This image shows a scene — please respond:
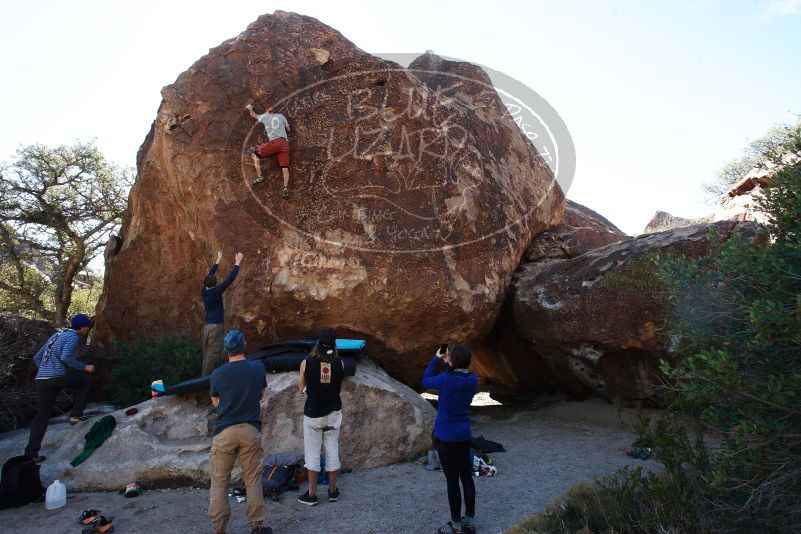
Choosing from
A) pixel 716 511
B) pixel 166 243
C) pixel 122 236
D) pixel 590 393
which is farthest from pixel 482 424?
pixel 122 236

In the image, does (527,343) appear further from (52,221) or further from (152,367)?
(52,221)

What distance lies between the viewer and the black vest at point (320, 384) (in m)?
5.53

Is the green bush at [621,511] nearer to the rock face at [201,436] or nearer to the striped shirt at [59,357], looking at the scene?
the rock face at [201,436]

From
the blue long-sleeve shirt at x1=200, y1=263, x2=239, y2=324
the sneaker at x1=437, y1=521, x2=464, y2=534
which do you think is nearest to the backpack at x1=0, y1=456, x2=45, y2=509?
the blue long-sleeve shirt at x1=200, y1=263, x2=239, y2=324

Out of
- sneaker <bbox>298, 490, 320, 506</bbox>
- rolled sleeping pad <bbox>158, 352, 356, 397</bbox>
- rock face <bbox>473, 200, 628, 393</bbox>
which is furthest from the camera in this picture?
rock face <bbox>473, 200, 628, 393</bbox>

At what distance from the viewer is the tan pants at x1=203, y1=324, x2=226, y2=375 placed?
7.69 m

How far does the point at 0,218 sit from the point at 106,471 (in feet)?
41.1

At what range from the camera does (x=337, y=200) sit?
8562 millimetres

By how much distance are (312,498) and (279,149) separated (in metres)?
4.95

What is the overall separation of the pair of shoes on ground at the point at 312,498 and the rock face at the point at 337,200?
9.58 ft

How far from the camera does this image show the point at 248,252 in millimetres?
8289

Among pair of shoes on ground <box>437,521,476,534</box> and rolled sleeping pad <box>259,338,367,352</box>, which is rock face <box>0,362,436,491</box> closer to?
rolled sleeping pad <box>259,338,367,352</box>

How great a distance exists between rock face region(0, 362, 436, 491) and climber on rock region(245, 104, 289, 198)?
305 cm

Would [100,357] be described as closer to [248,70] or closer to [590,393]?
[248,70]
